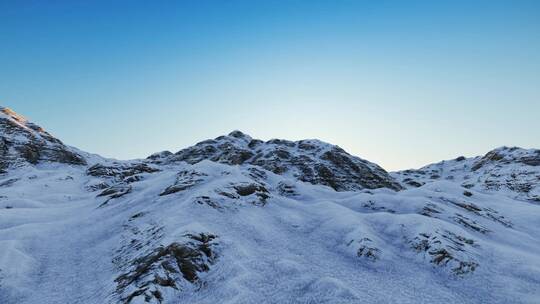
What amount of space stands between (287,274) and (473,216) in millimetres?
27544

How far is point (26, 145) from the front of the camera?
303 feet

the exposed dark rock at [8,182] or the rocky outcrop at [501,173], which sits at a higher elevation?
the rocky outcrop at [501,173]

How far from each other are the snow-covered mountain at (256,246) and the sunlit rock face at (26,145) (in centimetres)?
4005

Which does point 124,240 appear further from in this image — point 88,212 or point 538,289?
point 538,289

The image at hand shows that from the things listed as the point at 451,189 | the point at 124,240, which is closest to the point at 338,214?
the point at 124,240

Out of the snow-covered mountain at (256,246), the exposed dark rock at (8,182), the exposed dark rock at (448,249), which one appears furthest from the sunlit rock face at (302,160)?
the exposed dark rock at (448,249)

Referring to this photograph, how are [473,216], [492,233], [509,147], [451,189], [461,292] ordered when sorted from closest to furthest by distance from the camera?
[461,292], [492,233], [473,216], [451,189], [509,147]

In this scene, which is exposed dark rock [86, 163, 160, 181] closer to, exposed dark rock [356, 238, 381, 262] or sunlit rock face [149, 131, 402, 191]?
sunlit rock face [149, 131, 402, 191]

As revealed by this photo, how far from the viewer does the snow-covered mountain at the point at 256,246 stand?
20938 mm

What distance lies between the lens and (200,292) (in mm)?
20375

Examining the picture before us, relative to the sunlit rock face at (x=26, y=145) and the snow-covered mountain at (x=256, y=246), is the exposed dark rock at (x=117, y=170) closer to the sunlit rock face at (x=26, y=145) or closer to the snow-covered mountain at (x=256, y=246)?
the sunlit rock face at (x=26, y=145)

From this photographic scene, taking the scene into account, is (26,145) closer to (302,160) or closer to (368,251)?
(302,160)

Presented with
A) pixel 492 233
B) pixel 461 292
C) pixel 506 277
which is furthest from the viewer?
pixel 492 233

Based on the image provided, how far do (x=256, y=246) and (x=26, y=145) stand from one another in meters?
91.2
